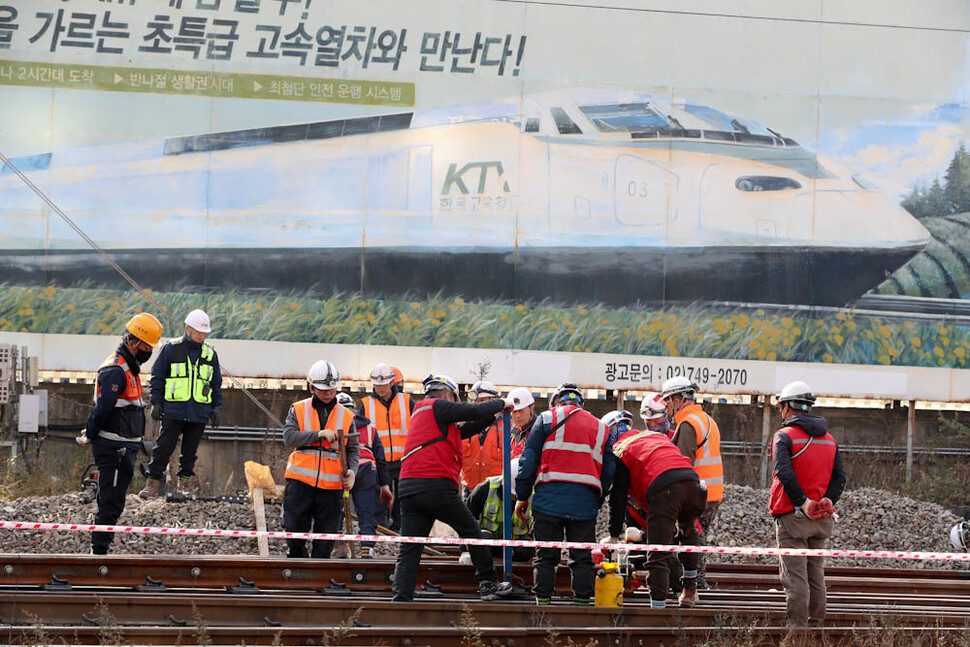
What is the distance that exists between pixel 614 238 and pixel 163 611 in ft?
42.1

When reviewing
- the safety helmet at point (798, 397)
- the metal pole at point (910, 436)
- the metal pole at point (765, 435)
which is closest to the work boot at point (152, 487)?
the safety helmet at point (798, 397)

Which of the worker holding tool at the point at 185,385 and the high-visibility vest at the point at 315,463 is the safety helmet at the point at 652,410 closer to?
the high-visibility vest at the point at 315,463

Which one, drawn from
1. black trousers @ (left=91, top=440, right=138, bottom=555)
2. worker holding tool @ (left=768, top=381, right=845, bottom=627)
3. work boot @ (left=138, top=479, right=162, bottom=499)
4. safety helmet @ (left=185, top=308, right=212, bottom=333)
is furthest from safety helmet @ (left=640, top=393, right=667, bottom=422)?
work boot @ (left=138, top=479, right=162, bottom=499)

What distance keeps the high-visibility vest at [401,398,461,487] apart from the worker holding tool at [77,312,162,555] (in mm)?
2617

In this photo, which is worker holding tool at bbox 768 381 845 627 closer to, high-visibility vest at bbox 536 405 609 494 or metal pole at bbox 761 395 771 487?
high-visibility vest at bbox 536 405 609 494

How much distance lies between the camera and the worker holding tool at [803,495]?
9.88 metres

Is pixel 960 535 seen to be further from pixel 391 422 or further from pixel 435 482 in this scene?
pixel 435 482

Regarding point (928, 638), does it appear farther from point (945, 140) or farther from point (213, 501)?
point (945, 140)

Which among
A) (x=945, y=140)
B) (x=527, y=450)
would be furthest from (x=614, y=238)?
(x=527, y=450)

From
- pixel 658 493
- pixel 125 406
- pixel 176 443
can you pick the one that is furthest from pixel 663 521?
pixel 176 443

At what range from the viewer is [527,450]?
9.96 metres

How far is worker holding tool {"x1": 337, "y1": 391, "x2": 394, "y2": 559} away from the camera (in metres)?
12.2

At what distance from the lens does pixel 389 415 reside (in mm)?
13219

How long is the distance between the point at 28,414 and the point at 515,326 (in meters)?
7.65
